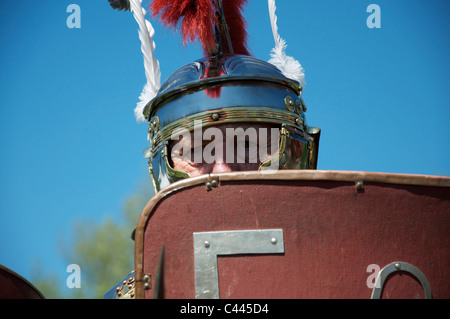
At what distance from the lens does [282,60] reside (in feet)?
17.4

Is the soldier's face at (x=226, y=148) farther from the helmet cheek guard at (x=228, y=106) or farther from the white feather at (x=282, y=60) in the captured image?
the white feather at (x=282, y=60)

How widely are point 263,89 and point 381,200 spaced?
5.44ft

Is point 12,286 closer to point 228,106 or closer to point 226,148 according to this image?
point 226,148

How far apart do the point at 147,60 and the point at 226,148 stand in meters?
1.22

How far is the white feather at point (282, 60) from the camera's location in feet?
16.9

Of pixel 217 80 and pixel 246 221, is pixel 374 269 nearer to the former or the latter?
pixel 246 221

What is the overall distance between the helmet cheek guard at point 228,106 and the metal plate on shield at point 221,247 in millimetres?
1224

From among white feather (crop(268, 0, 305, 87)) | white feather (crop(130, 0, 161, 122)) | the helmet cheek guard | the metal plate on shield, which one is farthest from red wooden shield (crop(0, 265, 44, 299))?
white feather (crop(268, 0, 305, 87))

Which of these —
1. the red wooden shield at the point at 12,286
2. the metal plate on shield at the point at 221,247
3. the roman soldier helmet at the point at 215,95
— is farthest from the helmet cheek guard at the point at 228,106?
the metal plate on shield at the point at 221,247

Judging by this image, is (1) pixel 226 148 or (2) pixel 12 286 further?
(1) pixel 226 148

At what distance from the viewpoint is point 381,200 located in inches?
125

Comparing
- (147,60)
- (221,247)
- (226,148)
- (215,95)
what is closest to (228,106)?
(215,95)

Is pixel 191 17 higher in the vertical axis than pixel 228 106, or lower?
higher
